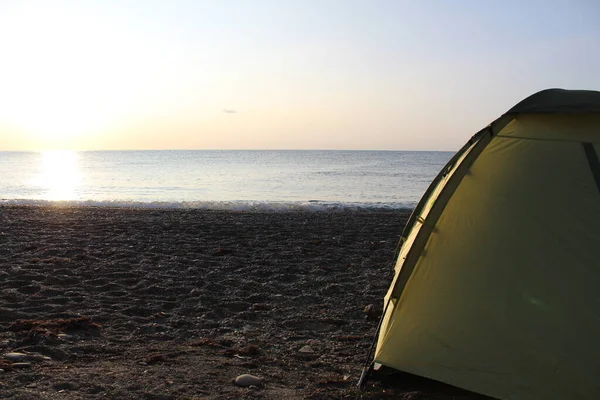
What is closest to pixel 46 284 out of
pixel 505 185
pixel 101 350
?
pixel 101 350

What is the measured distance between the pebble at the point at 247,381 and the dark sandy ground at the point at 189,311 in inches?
2.4

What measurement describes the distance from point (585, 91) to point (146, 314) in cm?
478

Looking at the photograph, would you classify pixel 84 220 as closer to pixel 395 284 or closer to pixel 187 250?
pixel 187 250

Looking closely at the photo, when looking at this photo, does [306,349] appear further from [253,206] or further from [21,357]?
[253,206]

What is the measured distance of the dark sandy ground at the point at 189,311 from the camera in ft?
13.5

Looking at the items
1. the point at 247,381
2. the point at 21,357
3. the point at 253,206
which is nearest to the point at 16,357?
the point at 21,357

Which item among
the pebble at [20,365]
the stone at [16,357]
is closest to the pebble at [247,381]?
the pebble at [20,365]

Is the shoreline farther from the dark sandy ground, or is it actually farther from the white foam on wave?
the white foam on wave

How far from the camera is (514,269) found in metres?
3.79

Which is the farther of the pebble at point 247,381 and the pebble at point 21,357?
the pebble at point 21,357

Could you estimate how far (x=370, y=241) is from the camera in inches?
419

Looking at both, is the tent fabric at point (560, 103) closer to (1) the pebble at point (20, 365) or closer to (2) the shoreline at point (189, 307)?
(2) the shoreline at point (189, 307)

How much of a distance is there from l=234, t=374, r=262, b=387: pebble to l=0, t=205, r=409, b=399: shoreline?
67 millimetres

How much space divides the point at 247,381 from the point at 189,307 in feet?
7.66
